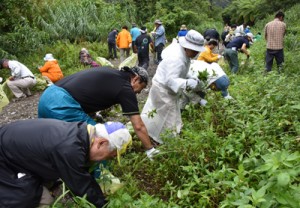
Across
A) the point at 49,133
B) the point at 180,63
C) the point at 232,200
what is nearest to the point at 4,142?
the point at 49,133

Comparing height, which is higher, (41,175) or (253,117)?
(41,175)

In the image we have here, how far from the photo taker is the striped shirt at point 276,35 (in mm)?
7301

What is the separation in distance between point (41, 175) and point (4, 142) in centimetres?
35

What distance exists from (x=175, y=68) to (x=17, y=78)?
555cm

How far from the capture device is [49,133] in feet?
7.34

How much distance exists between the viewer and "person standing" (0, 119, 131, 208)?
2.16 meters

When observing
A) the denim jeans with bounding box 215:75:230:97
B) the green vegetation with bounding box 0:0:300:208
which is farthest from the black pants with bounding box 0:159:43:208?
the denim jeans with bounding box 215:75:230:97

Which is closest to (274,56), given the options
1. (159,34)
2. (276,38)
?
(276,38)

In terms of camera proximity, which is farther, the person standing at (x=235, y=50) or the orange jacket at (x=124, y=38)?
the orange jacket at (x=124, y=38)

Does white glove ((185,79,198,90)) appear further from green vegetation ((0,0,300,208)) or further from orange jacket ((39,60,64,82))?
orange jacket ((39,60,64,82))

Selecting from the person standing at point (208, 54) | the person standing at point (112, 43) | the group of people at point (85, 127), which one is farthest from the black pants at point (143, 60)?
the group of people at point (85, 127)

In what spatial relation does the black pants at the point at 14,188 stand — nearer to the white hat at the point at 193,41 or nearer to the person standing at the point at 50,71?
the white hat at the point at 193,41

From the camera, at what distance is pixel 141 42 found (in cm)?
975

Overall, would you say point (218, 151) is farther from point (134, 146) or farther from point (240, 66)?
point (240, 66)
